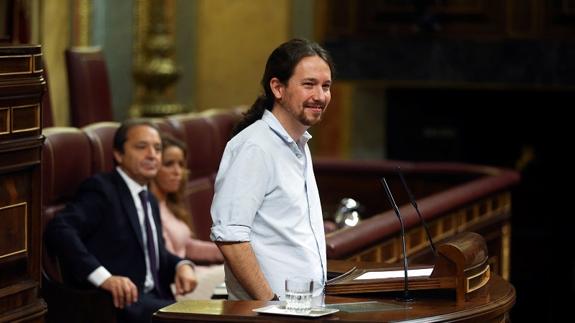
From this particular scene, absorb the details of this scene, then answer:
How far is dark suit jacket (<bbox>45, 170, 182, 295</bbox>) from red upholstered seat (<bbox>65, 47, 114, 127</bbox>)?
2296mm

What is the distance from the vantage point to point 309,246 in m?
3.24

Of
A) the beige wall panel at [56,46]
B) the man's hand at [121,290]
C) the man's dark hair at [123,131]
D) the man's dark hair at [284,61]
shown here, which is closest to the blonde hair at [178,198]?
the man's dark hair at [123,131]

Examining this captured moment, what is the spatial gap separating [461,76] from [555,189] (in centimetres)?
104

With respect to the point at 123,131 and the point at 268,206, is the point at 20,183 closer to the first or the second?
the point at 268,206

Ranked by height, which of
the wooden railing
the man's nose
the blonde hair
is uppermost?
the man's nose

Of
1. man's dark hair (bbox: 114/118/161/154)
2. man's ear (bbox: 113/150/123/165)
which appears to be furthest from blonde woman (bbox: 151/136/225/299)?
man's ear (bbox: 113/150/123/165)

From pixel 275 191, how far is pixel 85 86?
385 cm

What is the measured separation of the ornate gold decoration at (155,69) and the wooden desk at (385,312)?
20.7 feet

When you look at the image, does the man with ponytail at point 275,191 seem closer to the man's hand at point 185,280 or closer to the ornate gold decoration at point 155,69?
the man's hand at point 185,280

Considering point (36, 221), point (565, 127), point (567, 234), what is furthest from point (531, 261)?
point (36, 221)

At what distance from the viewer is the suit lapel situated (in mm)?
4535

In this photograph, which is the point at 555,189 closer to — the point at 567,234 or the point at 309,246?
the point at 567,234

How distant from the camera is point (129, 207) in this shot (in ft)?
14.9

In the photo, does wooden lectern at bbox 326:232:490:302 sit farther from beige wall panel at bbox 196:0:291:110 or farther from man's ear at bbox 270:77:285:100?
beige wall panel at bbox 196:0:291:110
